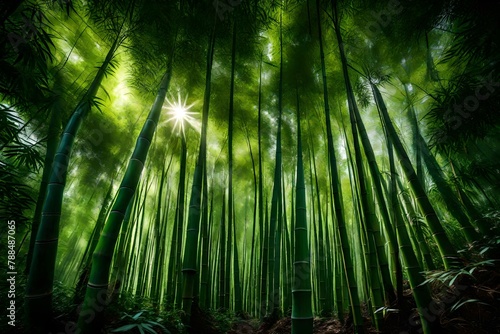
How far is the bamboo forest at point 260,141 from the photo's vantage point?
156cm

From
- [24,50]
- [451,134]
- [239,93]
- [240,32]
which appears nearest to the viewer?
[24,50]

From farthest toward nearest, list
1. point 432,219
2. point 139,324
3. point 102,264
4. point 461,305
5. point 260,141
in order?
point 260,141 < point 432,219 < point 139,324 < point 461,305 < point 102,264

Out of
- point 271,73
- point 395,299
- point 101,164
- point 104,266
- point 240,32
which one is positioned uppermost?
point 271,73

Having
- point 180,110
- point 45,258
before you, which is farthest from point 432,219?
point 180,110

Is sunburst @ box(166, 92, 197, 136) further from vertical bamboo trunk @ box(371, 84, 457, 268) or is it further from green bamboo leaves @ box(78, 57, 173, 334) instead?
vertical bamboo trunk @ box(371, 84, 457, 268)

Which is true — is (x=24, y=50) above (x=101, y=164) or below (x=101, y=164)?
below

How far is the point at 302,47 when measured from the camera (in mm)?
3258

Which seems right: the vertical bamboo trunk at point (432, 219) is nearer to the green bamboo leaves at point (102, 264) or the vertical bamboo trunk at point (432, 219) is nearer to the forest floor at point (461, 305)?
the forest floor at point (461, 305)

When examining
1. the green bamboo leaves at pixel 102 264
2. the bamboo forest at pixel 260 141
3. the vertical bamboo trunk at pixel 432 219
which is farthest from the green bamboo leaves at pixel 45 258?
the vertical bamboo trunk at pixel 432 219

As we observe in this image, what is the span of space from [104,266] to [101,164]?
4194mm

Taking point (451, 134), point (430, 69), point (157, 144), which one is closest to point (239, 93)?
point (157, 144)

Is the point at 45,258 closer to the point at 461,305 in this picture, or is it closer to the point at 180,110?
the point at 180,110

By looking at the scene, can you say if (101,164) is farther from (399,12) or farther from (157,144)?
(399,12)

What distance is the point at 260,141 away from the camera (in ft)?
11.3
